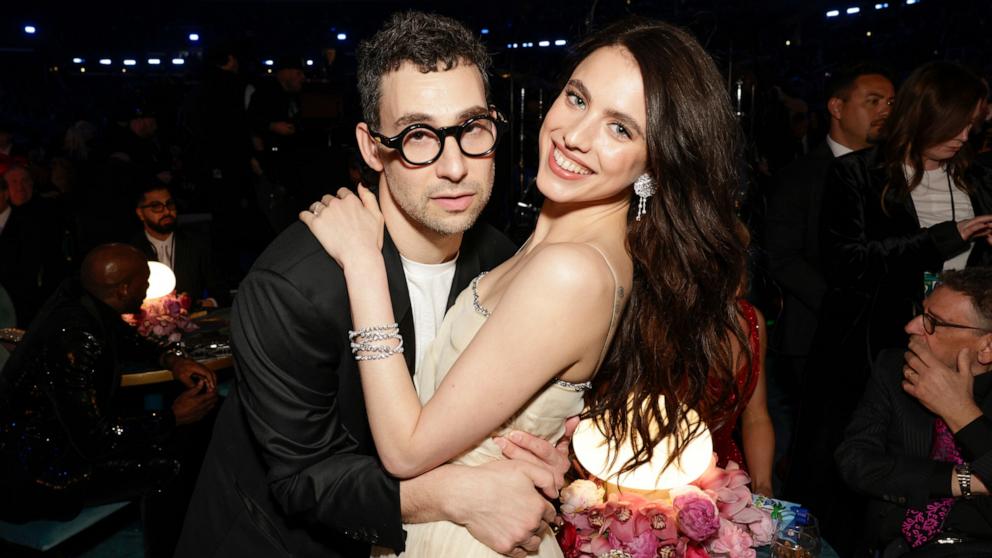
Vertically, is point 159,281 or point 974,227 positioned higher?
point 974,227

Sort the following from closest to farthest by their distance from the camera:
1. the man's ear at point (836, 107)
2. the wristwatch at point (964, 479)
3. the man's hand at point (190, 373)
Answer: the wristwatch at point (964, 479)
the man's hand at point (190, 373)
the man's ear at point (836, 107)

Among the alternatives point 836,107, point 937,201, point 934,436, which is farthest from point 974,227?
point 836,107

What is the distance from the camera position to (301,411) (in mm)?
1608

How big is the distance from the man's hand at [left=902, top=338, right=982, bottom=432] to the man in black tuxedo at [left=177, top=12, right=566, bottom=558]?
1.47 metres

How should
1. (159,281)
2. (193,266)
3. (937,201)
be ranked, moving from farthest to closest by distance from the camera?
(193,266)
(159,281)
(937,201)

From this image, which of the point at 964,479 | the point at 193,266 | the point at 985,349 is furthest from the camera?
the point at 193,266

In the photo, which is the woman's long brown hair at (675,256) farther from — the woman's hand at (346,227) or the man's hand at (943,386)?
the man's hand at (943,386)

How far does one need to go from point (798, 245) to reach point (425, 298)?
2.53 meters

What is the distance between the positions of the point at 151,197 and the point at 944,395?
4.07m

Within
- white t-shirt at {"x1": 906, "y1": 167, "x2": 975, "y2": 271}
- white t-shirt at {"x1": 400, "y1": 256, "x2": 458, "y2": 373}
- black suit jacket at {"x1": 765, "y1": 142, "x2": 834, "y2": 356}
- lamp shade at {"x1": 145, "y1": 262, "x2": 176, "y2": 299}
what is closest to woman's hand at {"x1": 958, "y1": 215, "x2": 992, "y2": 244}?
white t-shirt at {"x1": 906, "y1": 167, "x2": 975, "y2": 271}

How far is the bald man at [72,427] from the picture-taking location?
2805mm

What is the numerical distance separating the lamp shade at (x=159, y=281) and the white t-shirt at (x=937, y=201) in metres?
3.48

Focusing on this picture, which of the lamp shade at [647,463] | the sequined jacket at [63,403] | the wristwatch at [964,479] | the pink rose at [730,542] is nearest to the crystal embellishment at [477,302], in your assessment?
the lamp shade at [647,463]

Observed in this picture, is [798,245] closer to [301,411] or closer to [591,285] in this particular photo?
[591,285]
